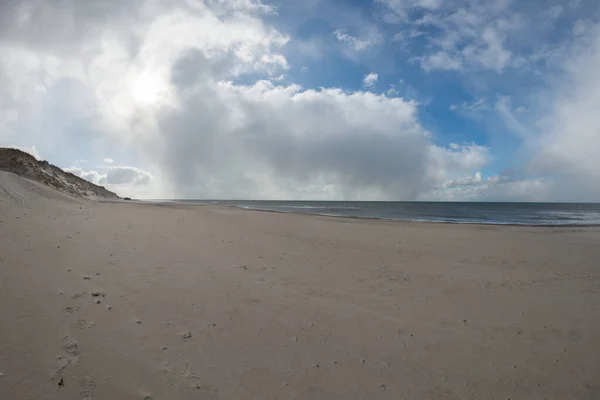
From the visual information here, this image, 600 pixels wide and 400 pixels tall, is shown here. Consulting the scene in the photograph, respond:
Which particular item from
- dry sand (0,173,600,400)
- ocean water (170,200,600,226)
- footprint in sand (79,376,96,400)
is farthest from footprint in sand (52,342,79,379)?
ocean water (170,200,600,226)

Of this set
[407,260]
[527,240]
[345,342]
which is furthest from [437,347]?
[527,240]

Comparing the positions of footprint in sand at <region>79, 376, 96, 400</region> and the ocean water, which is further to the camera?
the ocean water

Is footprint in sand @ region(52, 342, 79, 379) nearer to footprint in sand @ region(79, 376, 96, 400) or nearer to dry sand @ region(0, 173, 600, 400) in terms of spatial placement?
dry sand @ region(0, 173, 600, 400)

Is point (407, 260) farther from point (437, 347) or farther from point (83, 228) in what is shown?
point (83, 228)

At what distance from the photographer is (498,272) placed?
11.4 meters

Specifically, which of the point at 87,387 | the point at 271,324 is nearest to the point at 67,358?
the point at 87,387

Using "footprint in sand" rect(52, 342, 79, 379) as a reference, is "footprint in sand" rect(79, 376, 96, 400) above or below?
below

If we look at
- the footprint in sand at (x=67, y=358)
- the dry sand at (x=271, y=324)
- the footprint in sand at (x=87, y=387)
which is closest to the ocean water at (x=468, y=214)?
the dry sand at (x=271, y=324)

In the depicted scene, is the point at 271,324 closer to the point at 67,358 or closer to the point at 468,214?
the point at 67,358

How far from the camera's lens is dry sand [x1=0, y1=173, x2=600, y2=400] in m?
4.42

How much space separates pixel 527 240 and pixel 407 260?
1253cm

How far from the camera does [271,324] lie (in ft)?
20.4

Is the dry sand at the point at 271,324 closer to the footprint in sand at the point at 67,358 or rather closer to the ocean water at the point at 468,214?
the footprint in sand at the point at 67,358

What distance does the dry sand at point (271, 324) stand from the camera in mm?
4422
